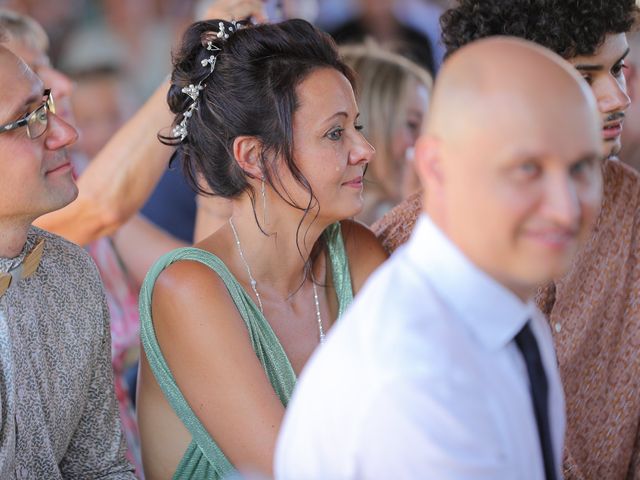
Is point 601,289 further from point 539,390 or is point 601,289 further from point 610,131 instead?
point 539,390

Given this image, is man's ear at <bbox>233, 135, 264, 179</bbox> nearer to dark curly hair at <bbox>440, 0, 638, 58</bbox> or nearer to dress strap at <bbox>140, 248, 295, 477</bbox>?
dress strap at <bbox>140, 248, 295, 477</bbox>

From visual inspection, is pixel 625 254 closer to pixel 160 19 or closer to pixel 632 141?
pixel 632 141

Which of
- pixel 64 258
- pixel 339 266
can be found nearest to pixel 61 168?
pixel 64 258

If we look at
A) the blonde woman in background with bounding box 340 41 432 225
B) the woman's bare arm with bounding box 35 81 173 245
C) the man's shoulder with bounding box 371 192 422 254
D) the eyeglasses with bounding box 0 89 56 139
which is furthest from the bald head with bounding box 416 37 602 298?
the blonde woman in background with bounding box 340 41 432 225

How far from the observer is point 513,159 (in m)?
0.98

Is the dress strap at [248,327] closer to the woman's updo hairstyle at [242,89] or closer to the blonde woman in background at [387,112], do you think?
the woman's updo hairstyle at [242,89]

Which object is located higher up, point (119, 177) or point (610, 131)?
point (610, 131)

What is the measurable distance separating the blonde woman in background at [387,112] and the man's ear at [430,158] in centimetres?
227

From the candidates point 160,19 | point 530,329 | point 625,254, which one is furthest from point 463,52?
point 160,19

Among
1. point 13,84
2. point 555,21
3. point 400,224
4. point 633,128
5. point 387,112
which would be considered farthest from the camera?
point 633,128

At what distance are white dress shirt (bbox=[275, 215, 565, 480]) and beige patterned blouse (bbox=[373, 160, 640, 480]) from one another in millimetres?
988

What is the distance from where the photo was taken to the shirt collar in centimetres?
103

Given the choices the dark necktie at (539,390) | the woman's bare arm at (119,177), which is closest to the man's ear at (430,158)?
the dark necktie at (539,390)

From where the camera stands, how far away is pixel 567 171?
1.01 metres
